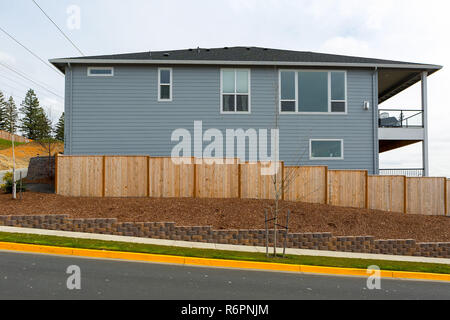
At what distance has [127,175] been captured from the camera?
1382 centimetres

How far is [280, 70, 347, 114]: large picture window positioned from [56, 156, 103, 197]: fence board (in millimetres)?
9612

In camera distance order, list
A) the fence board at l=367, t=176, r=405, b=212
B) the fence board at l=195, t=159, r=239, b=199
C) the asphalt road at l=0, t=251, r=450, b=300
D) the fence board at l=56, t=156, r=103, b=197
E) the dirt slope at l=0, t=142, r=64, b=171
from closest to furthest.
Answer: the asphalt road at l=0, t=251, r=450, b=300 < the fence board at l=56, t=156, r=103, b=197 < the fence board at l=195, t=159, r=239, b=199 < the fence board at l=367, t=176, r=405, b=212 < the dirt slope at l=0, t=142, r=64, b=171

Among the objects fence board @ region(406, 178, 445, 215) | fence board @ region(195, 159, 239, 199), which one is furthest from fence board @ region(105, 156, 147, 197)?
fence board @ region(406, 178, 445, 215)

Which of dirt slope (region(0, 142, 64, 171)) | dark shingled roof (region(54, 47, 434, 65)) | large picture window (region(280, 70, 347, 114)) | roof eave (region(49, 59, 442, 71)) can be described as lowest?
dirt slope (region(0, 142, 64, 171))

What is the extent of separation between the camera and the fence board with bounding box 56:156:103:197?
1365 centimetres

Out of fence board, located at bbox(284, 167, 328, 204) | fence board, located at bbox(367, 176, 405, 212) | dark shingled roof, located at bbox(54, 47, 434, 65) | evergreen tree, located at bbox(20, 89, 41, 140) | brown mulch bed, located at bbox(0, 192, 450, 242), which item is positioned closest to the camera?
brown mulch bed, located at bbox(0, 192, 450, 242)

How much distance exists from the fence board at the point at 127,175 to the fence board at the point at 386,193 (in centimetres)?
1000

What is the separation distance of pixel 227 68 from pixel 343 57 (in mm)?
6657

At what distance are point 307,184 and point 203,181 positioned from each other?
4509 mm

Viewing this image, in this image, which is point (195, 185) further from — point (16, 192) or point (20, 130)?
point (20, 130)

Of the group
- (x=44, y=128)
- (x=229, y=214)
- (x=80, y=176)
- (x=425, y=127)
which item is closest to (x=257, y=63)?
(x=229, y=214)

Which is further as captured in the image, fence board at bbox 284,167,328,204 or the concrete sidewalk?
fence board at bbox 284,167,328,204

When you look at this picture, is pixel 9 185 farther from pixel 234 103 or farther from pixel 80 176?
pixel 234 103

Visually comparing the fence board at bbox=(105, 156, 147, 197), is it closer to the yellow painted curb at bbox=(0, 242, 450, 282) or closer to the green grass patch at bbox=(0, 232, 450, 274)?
the green grass patch at bbox=(0, 232, 450, 274)
